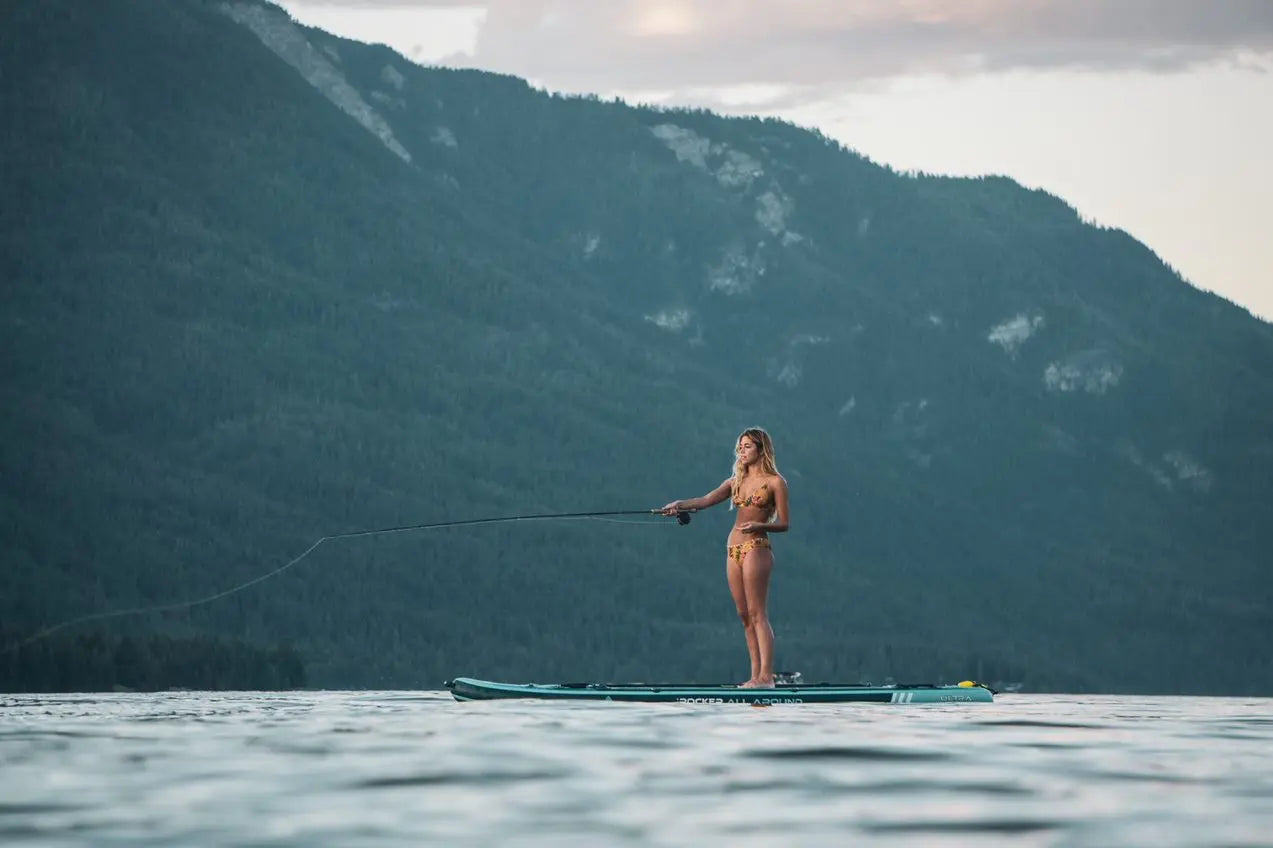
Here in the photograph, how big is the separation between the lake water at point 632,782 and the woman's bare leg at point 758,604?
466 centimetres

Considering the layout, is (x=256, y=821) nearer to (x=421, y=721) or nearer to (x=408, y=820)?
(x=408, y=820)

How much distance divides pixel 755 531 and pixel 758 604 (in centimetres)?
85

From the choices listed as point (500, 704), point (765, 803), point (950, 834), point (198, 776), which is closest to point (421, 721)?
point (500, 704)

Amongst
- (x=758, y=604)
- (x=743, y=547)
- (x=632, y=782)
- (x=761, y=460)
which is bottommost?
(x=632, y=782)

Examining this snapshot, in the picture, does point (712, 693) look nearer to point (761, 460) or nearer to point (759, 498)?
point (759, 498)

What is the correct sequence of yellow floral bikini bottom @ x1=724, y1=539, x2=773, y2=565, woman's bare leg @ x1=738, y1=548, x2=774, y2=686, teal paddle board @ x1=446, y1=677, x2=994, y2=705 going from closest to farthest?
teal paddle board @ x1=446, y1=677, x2=994, y2=705
woman's bare leg @ x1=738, y1=548, x2=774, y2=686
yellow floral bikini bottom @ x1=724, y1=539, x2=773, y2=565

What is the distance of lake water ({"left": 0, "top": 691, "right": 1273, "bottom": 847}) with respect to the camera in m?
12.1

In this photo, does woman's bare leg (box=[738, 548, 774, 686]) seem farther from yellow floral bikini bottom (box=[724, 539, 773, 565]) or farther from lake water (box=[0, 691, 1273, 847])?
lake water (box=[0, 691, 1273, 847])

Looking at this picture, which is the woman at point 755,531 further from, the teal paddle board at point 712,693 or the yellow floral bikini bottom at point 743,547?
the teal paddle board at point 712,693

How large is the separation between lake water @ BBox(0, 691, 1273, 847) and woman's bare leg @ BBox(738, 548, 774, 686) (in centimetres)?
466

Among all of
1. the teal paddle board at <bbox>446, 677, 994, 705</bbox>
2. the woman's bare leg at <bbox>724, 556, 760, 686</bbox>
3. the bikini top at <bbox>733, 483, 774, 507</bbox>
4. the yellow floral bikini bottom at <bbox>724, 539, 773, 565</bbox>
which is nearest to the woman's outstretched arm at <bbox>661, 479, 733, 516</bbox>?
the bikini top at <bbox>733, 483, 774, 507</bbox>

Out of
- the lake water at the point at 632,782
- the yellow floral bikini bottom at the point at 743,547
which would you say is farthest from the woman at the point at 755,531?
the lake water at the point at 632,782

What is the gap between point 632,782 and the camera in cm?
1468

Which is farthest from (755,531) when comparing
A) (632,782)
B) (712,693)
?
(632,782)
